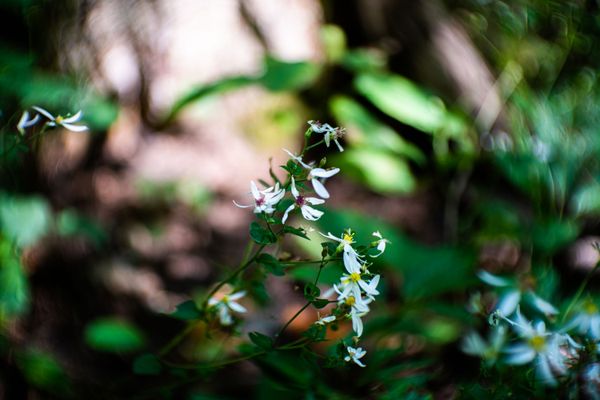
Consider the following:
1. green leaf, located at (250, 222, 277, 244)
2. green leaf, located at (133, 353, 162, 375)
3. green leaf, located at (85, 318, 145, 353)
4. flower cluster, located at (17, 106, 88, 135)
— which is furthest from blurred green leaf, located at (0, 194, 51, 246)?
green leaf, located at (250, 222, 277, 244)

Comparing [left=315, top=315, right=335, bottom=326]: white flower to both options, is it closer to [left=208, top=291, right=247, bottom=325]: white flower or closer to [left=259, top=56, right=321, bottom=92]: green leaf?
[left=208, top=291, right=247, bottom=325]: white flower

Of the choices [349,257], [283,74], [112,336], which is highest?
[349,257]

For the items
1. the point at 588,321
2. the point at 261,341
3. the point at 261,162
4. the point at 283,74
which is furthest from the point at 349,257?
the point at 261,162

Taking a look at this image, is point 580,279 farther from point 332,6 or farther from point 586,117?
point 332,6

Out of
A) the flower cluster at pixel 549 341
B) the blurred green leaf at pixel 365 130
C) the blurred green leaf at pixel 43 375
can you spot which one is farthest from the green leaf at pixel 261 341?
the blurred green leaf at pixel 365 130

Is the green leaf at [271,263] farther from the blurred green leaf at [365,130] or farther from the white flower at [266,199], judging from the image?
the blurred green leaf at [365,130]

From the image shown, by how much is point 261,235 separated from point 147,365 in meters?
0.33

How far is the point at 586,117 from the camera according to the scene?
1.78 m

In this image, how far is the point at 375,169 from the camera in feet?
6.19

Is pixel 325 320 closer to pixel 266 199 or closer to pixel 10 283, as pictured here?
pixel 266 199

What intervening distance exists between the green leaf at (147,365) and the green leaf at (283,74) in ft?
3.76

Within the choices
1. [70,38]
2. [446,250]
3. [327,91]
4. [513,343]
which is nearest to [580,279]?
[446,250]

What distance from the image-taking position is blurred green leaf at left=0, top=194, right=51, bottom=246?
142 cm

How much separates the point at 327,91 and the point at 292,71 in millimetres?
383
